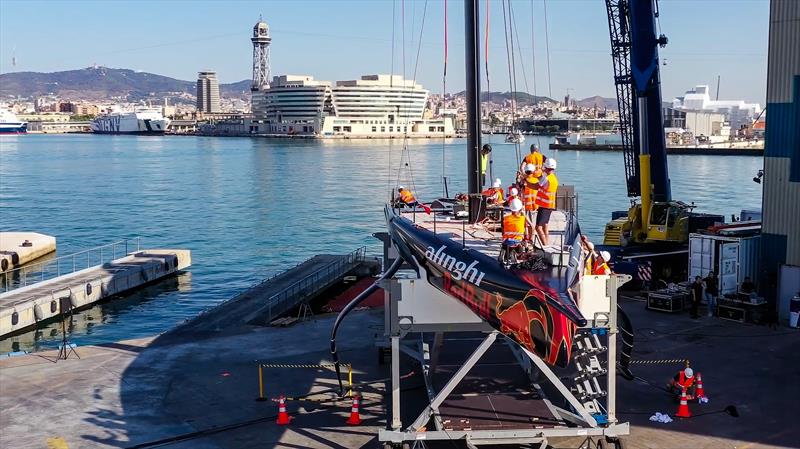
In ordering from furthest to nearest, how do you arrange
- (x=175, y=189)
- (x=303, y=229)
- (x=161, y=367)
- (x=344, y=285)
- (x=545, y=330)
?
(x=175, y=189) → (x=303, y=229) → (x=344, y=285) → (x=161, y=367) → (x=545, y=330)

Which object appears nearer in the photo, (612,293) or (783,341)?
(612,293)

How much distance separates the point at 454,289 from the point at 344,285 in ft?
103

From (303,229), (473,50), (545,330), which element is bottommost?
(303,229)

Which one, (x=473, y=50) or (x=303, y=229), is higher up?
(x=473, y=50)

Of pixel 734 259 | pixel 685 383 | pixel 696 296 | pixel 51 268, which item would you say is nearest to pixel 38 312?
pixel 51 268

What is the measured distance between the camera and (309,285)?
139 feet

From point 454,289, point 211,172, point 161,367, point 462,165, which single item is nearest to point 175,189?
point 211,172

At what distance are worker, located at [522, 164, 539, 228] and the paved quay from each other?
507cm

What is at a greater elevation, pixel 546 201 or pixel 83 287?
pixel 546 201

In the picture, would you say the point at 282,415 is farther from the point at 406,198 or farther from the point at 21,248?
the point at 21,248

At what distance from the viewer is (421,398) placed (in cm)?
2097

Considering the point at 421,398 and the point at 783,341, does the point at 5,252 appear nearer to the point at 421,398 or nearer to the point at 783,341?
the point at 421,398

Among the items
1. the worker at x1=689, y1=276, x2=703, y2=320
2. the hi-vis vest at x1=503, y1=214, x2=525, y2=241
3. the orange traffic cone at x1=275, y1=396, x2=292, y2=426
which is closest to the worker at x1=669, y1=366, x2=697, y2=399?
the hi-vis vest at x1=503, y1=214, x2=525, y2=241

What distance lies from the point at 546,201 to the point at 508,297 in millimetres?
4255
